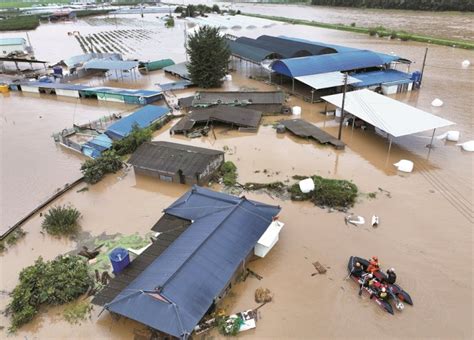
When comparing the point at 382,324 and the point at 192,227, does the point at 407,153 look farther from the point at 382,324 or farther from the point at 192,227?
the point at 192,227

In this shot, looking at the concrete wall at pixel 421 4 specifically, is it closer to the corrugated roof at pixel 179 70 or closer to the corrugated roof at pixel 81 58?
the corrugated roof at pixel 179 70

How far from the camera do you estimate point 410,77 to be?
35.1 m

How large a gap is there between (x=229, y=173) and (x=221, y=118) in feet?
25.5

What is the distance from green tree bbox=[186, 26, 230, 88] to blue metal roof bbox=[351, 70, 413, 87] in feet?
47.0

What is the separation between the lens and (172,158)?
20.7 m

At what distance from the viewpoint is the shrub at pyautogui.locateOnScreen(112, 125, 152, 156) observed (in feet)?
79.7

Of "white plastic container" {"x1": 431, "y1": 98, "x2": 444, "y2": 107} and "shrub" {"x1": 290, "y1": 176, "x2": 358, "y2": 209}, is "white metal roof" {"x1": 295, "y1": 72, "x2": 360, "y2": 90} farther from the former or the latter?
"shrub" {"x1": 290, "y1": 176, "x2": 358, "y2": 209}

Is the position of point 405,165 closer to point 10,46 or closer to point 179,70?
point 179,70

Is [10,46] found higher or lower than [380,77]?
higher

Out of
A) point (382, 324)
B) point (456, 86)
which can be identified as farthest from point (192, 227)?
point (456, 86)

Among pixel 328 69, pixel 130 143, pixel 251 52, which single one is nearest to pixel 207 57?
pixel 251 52

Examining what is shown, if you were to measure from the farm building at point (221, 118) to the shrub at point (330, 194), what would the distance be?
9.68 meters

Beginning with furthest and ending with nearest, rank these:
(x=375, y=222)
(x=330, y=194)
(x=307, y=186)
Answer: (x=307, y=186) < (x=330, y=194) < (x=375, y=222)

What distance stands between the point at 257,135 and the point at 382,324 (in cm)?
1720
